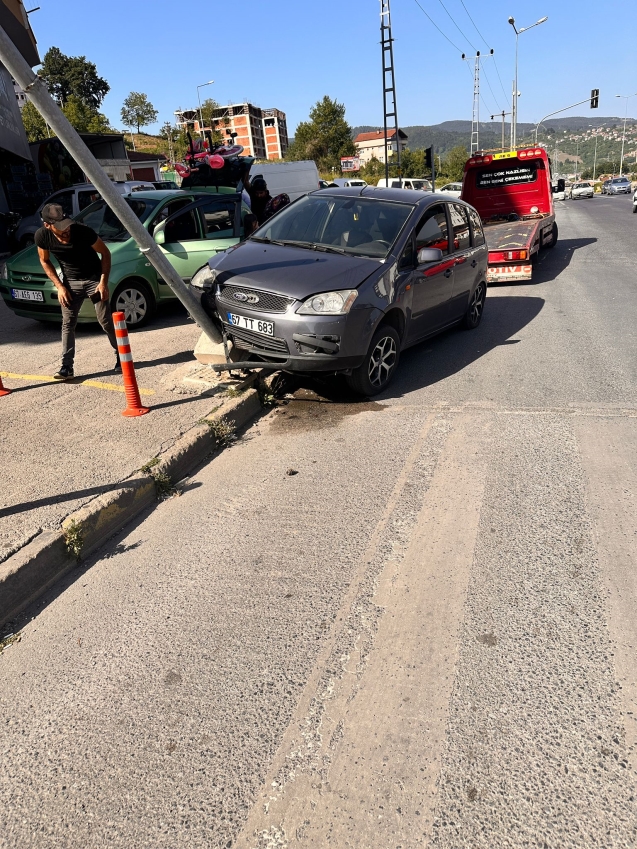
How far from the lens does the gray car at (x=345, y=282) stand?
550 cm

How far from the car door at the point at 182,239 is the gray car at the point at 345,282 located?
2324 millimetres

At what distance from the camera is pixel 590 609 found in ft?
10.1

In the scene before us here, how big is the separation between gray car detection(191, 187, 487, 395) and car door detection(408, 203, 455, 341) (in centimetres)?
1

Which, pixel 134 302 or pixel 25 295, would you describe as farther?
pixel 134 302

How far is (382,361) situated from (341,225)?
1588 millimetres

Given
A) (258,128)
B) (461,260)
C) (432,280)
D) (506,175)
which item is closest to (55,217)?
(432,280)

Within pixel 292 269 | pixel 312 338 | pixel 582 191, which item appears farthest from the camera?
pixel 582 191

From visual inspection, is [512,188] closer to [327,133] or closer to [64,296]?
[64,296]

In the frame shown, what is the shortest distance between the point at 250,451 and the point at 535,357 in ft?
13.1

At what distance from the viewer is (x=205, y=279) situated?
635cm

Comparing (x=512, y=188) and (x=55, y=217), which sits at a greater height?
(x=55, y=217)

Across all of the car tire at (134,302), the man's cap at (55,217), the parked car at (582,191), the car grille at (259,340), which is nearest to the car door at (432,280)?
the car grille at (259,340)

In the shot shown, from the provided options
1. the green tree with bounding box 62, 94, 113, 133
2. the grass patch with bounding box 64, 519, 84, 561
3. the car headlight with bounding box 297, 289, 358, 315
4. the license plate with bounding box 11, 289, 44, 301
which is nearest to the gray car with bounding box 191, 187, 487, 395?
the car headlight with bounding box 297, 289, 358, 315

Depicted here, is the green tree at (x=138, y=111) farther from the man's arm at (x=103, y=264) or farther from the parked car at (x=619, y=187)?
the man's arm at (x=103, y=264)
